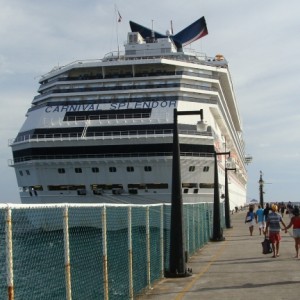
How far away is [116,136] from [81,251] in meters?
25.2

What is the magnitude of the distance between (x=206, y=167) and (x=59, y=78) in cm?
1293

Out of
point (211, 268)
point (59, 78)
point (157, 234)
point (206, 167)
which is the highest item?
point (59, 78)

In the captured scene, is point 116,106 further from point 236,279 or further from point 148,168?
→ point 236,279

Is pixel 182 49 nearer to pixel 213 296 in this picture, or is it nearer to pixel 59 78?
pixel 59 78

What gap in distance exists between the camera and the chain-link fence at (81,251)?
283 inches

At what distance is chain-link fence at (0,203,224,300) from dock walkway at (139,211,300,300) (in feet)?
2.05

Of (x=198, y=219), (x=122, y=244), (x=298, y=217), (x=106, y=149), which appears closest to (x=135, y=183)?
(x=106, y=149)

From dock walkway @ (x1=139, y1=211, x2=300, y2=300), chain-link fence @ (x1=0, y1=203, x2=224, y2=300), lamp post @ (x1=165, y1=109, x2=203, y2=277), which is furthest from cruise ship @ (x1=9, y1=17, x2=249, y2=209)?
chain-link fence @ (x1=0, y1=203, x2=224, y2=300)

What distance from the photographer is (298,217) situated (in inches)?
562

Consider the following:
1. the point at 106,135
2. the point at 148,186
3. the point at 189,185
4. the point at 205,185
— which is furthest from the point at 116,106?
the point at 205,185

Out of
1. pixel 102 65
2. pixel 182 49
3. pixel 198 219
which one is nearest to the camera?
pixel 198 219

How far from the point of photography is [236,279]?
11.5m

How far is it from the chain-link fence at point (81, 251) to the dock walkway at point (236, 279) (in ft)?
2.05

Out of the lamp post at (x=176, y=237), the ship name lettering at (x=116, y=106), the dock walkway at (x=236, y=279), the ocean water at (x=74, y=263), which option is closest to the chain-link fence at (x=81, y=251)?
the ocean water at (x=74, y=263)
